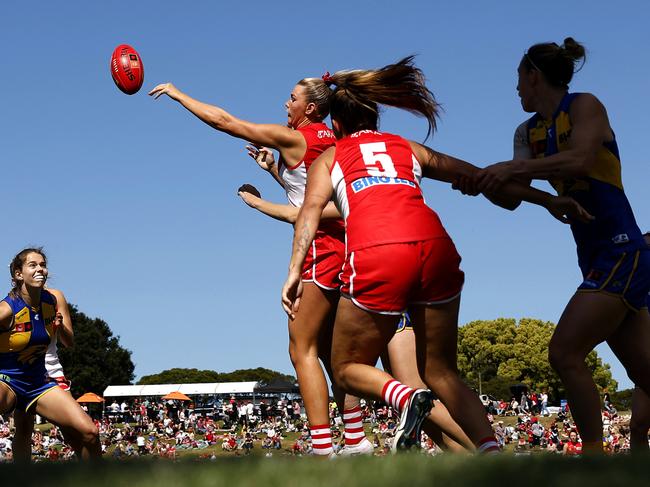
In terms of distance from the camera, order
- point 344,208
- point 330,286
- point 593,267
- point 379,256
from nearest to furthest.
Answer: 1. point 379,256
2. point 344,208
3. point 593,267
4. point 330,286

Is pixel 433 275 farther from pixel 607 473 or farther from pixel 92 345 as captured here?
pixel 92 345

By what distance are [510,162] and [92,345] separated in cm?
10123

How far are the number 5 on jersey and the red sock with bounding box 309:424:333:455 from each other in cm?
196

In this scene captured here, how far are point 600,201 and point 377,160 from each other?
1.60 metres

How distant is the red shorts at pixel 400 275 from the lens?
195 inches

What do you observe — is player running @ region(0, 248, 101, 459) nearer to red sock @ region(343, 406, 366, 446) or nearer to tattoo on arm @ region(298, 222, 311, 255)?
red sock @ region(343, 406, 366, 446)

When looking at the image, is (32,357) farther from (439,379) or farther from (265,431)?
(265,431)

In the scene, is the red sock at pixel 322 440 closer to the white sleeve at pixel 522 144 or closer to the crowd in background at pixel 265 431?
the white sleeve at pixel 522 144

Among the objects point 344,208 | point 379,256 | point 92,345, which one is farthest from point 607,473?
point 92,345

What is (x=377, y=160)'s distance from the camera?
5.38 metres

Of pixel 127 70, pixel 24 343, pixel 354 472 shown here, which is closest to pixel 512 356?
pixel 127 70

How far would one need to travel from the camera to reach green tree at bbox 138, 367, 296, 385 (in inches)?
5851

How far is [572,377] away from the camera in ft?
18.5

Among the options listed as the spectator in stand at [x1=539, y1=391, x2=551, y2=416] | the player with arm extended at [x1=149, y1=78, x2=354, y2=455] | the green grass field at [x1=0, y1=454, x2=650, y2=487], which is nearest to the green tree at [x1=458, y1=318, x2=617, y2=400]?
the spectator in stand at [x1=539, y1=391, x2=551, y2=416]
